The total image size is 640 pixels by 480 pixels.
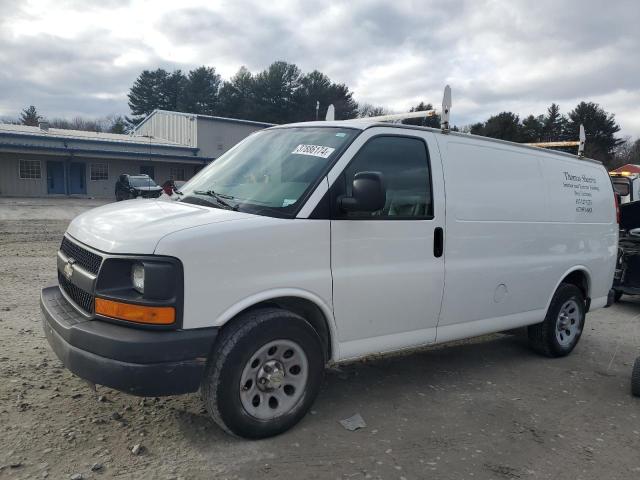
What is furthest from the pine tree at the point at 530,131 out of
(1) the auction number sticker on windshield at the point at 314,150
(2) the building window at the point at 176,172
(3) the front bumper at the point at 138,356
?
(3) the front bumper at the point at 138,356

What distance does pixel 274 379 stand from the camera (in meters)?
3.38

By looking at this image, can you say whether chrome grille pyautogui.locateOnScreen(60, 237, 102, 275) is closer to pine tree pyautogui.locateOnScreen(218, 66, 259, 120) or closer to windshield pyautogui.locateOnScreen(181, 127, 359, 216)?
windshield pyautogui.locateOnScreen(181, 127, 359, 216)

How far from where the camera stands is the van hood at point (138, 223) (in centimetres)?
304

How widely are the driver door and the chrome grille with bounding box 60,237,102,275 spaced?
1485 millimetres

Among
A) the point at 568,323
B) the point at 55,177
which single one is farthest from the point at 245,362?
the point at 55,177

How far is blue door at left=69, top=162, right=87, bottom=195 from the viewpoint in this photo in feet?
107

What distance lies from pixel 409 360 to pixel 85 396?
2953mm

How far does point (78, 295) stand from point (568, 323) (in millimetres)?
4845

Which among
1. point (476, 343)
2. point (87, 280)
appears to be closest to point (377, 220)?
point (87, 280)

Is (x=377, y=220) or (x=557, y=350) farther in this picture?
(x=557, y=350)

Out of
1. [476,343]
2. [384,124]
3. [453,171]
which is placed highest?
[384,124]

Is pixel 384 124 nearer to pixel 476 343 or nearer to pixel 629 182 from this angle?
pixel 476 343

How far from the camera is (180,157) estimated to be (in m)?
35.9

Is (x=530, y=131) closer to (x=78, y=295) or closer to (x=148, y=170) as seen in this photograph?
(x=148, y=170)
